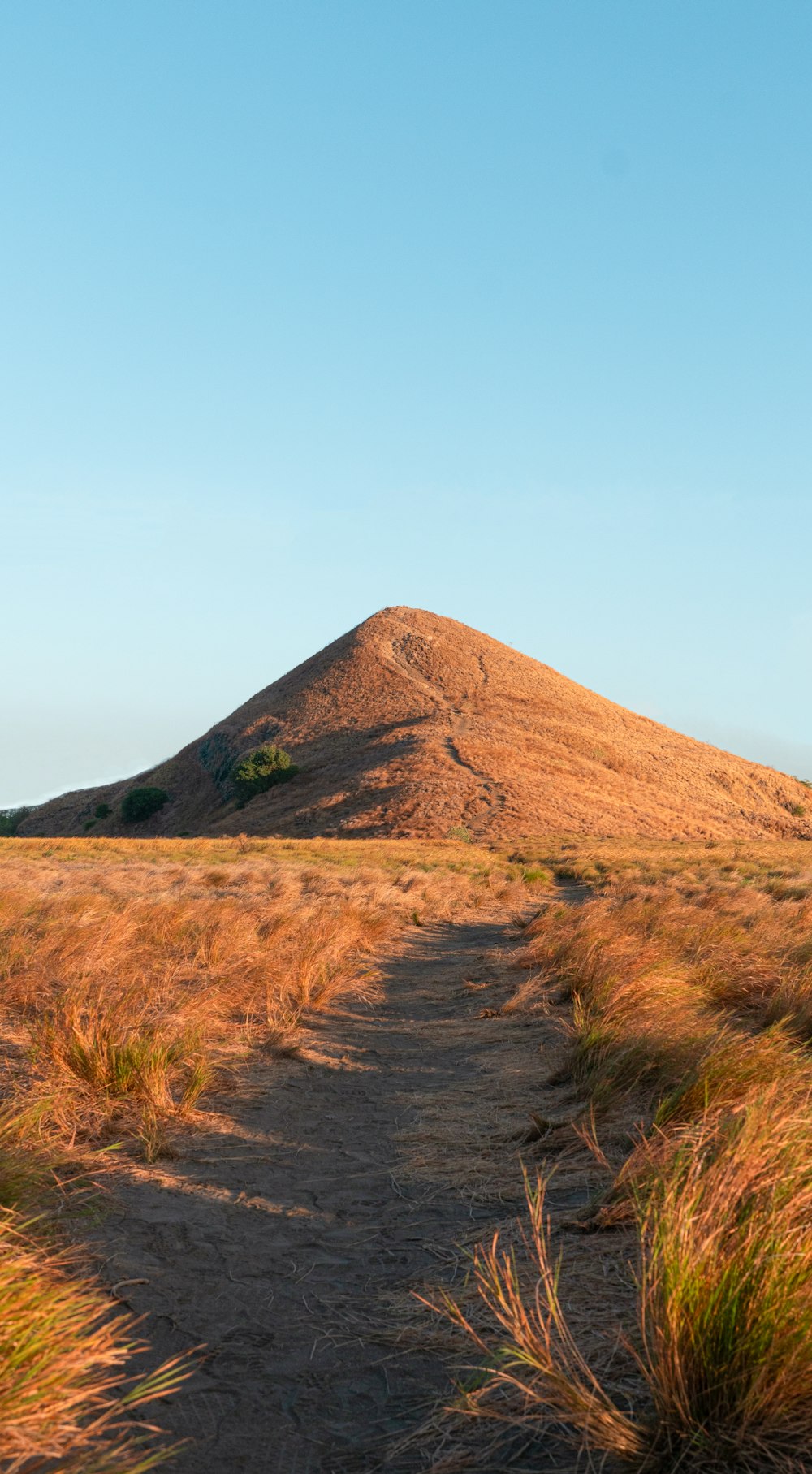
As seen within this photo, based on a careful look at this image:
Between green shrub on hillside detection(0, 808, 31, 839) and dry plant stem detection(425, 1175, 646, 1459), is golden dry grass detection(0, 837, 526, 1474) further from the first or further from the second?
green shrub on hillside detection(0, 808, 31, 839)

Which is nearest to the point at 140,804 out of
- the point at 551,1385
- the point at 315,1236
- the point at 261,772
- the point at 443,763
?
the point at 261,772

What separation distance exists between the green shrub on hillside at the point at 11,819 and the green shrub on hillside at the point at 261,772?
28451 mm

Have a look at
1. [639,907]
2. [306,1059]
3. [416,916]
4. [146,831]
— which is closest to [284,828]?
[146,831]

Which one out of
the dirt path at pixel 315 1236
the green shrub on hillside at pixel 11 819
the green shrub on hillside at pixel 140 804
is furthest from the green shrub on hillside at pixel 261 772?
the dirt path at pixel 315 1236

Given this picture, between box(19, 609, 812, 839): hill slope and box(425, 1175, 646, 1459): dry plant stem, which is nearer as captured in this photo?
box(425, 1175, 646, 1459): dry plant stem

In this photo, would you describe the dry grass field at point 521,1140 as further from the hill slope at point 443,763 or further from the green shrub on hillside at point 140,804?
the green shrub on hillside at point 140,804

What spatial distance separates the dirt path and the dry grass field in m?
0.07

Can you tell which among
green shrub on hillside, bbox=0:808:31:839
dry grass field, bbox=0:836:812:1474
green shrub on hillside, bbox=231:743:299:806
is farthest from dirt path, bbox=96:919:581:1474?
green shrub on hillside, bbox=0:808:31:839

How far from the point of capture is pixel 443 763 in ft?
238

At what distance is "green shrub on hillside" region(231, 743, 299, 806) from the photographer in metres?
78.8

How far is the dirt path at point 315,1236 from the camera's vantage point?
8.70ft

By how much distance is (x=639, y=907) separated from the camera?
1348 centimetres

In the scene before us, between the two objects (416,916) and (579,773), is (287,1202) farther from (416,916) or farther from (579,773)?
(579,773)

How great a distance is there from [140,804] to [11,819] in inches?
937
